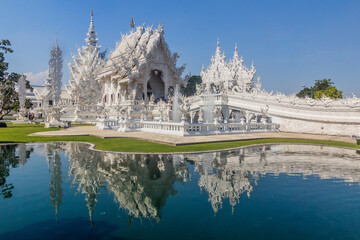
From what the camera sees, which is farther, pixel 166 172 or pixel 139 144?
pixel 139 144

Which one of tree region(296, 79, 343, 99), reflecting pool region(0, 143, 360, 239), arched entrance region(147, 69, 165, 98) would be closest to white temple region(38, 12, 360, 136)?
arched entrance region(147, 69, 165, 98)

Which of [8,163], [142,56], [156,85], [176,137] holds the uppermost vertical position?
[142,56]

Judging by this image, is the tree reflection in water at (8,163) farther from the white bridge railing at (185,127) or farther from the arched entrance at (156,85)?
the arched entrance at (156,85)

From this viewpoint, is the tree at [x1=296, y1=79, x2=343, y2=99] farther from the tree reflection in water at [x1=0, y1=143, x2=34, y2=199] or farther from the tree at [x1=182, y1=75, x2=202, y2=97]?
the tree reflection in water at [x1=0, y1=143, x2=34, y2=199]

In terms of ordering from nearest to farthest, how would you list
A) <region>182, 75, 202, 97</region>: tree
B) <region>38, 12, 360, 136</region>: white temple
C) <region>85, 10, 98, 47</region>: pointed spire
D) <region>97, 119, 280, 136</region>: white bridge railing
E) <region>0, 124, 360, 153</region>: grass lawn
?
<region>0, 124, 360, 153</region>: grass lawn
<region>97, 119, 280, 136</region>: white bridge railing
<region>38, 12, 360, 136</region>: white temple
<region>85, 10, 98, 47</region>: pointed spire
<region>182, 75, 202, 97</region>: tree

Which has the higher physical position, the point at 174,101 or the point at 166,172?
the point at 174,101

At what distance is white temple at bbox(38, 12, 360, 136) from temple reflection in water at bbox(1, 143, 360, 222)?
633 centimetres

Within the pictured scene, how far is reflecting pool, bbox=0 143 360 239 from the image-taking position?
4.01 metres

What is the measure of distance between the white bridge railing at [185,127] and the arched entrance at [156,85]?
14637 millimetres

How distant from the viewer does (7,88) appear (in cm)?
3031

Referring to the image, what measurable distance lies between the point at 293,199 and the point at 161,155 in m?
5.33

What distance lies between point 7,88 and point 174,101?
19.9 m

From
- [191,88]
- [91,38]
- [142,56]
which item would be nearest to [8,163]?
[142,56]

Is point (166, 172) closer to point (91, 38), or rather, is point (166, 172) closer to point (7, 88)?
point (7, 88)
